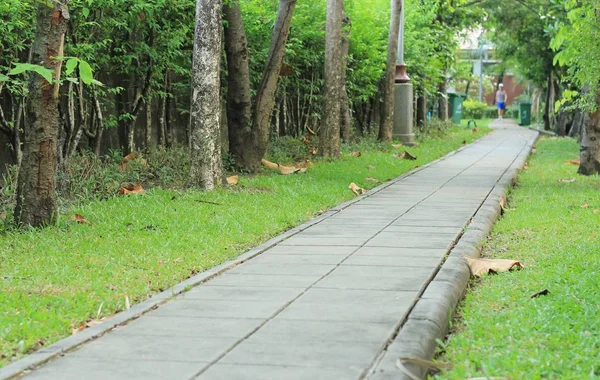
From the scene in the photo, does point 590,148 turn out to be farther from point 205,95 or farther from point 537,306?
point 537,306

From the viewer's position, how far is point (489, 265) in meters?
8.23

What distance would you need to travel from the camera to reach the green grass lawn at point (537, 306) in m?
5.21

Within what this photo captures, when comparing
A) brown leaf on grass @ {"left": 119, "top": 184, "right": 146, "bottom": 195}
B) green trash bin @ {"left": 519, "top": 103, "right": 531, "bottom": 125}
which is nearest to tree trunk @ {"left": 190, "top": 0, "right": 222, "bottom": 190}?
brown leaf on grass @ {"left": 119, "top": 184, "right": 146, "bottom": 195}

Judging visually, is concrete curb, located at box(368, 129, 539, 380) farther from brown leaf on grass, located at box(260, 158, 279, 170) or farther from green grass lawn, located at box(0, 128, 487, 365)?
brown leaf on grass, located at box(260, 158, 279, 170)

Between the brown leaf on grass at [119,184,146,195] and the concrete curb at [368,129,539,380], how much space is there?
445 centimetres

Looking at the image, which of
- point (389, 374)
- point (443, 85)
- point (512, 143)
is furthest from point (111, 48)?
point (443, 85)

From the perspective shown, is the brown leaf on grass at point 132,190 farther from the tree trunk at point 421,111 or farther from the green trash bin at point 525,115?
the green trash bin at point 525,115

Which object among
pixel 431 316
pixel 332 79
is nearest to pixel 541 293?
pixel 431 316

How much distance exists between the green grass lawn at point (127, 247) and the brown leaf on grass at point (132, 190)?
0.18 meters

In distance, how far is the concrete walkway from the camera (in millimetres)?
5039

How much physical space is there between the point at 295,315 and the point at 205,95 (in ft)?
23.7

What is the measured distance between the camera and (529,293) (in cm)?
716

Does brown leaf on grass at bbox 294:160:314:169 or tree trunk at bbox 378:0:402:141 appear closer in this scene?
brown leaf on grass at bbox 294:160:314:169

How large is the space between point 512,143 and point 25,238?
77.1 ft
